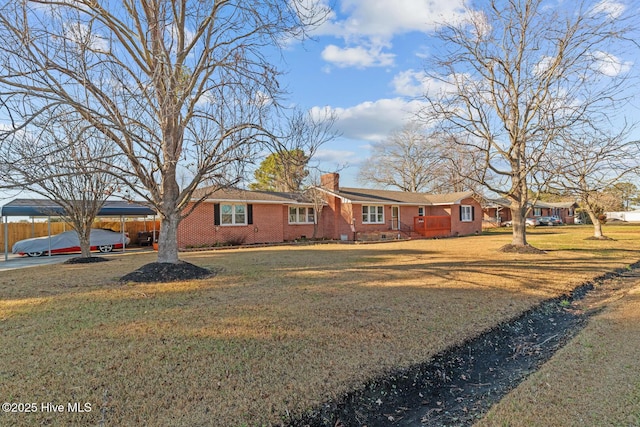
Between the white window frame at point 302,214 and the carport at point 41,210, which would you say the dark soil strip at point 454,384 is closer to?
the carport at point 41,210

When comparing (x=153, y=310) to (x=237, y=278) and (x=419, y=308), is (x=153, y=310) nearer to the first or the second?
(x=237, y=278)

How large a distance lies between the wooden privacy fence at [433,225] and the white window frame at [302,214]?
27.3ft

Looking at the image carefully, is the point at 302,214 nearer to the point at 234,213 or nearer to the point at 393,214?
the point at 234,213

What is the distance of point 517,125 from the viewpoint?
46.5 ft

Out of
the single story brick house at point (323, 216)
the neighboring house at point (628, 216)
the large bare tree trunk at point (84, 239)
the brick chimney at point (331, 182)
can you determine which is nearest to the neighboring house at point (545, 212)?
the neighboring house at point (628, 216)

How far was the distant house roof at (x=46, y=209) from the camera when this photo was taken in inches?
551

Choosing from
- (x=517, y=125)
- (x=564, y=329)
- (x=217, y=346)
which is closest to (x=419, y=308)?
(x=564, y=329)

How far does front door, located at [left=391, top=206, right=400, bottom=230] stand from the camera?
1028 inches

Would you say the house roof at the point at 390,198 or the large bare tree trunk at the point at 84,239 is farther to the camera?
the house roof at the point at 390,198

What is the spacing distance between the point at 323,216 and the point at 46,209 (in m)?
15.4

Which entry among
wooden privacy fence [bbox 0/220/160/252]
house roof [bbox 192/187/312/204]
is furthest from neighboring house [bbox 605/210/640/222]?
wooden privacy fence [bbox 0/220/160/252]

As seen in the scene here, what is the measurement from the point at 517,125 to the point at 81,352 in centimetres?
1568

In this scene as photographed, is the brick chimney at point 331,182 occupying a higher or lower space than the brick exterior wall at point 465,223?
higher

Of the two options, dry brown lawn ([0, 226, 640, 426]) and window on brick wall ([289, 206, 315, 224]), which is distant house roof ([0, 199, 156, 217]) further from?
window on brick wall ([289, 206, 315, 224])
